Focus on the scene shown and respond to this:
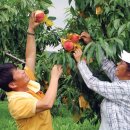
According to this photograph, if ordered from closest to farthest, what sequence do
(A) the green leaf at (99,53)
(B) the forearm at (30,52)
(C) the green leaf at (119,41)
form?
(A) the green leaf at (99,53), (C) the green leaf at (119,41), (B) the forearm at (30,52)

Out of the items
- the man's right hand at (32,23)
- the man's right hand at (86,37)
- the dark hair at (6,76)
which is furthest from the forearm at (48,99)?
the man's right hand at (32,23)

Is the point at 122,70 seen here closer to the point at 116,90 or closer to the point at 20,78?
the point at 116,90

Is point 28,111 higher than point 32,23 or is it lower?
lower

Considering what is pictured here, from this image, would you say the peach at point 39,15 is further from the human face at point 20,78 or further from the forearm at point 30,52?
the human face at point 20,78

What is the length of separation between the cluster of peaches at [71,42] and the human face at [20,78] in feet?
1.08

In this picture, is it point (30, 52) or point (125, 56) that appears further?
point (30, 52)

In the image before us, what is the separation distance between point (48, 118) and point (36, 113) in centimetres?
14

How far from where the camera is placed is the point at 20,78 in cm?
354

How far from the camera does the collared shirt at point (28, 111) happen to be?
11.3 ft

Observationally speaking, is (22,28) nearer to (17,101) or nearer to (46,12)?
(46,12)

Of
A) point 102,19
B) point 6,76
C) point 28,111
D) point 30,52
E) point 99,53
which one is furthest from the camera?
point 30,52

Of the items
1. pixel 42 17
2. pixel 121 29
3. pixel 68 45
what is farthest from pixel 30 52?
pixel 121 29

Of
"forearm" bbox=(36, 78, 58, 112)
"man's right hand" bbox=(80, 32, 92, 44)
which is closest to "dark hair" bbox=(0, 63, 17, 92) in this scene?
"forearm" bbox=(36, 78, 58, 112)

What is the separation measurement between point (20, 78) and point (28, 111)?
0.77 ft
